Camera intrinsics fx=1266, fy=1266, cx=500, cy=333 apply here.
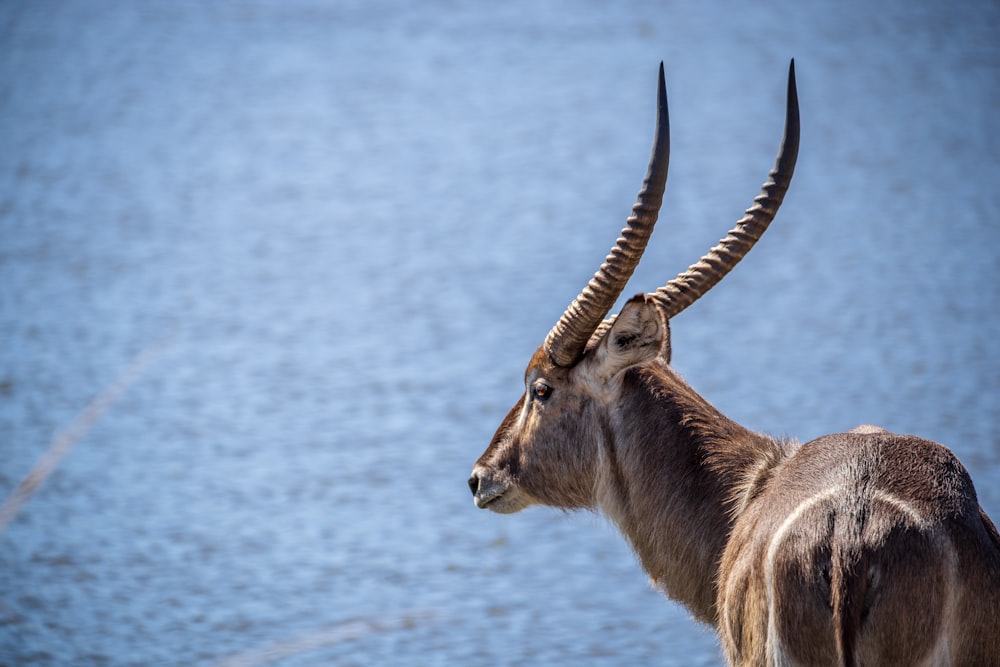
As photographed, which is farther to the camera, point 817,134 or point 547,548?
point 817,134

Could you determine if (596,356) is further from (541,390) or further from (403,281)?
(403,281)

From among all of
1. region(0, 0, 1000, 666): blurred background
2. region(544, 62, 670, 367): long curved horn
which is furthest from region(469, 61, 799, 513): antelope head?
region(0, 0, 1000, 666): blurred background

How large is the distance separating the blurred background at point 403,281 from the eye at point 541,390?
1.81ft

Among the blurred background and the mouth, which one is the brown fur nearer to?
the mouth

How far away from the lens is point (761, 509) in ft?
12.0

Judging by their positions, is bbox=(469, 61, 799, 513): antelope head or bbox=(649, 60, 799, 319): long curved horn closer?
bbox=(469, 61, 799, 513): antelope head

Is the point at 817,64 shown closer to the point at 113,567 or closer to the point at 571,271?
the point at 571,271

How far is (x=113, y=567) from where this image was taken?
7309 millimetres

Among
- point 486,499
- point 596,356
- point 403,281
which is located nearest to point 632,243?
point 596,356

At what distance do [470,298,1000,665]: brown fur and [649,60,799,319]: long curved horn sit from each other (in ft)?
0.71

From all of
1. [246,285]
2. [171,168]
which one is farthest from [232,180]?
[246,285]

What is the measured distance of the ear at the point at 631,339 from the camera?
13.5 ft

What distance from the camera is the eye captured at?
4.48 metres

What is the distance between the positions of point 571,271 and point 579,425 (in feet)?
27.1
